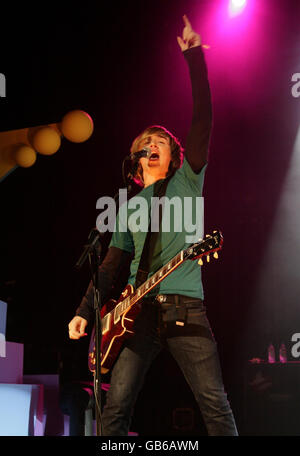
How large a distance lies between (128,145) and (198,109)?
7.43 feet

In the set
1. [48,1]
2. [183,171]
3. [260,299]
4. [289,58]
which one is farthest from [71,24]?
[260,299]

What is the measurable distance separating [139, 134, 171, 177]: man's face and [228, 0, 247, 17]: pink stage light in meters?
2.06

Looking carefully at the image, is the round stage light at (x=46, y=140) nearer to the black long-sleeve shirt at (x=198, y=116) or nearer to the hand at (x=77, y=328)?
the black long-sleeve shirt at (x=198, y=116)

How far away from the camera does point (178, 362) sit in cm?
246

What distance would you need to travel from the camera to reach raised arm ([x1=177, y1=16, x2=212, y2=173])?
269cm

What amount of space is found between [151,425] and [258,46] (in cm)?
380

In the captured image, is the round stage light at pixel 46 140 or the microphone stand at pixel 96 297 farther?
the round stage light at pixel 46 140

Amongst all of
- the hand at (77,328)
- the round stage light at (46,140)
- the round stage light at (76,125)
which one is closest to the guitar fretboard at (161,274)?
the hand at (77,328)

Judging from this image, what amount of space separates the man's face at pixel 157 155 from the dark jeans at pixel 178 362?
950 millimetres

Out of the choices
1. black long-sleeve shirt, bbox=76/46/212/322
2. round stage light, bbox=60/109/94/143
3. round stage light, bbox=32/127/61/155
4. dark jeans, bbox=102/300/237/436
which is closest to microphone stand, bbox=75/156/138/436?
dark jeans, bbox=102/300/237/436

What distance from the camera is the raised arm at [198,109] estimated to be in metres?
2.69

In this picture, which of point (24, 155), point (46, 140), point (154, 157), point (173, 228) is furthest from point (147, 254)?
point (24, 155)

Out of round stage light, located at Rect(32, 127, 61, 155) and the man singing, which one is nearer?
the man singing

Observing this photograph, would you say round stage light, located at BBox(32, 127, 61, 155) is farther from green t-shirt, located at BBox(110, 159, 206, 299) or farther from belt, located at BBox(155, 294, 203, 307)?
belt, located at BBox(155, 294, 203, 307)
